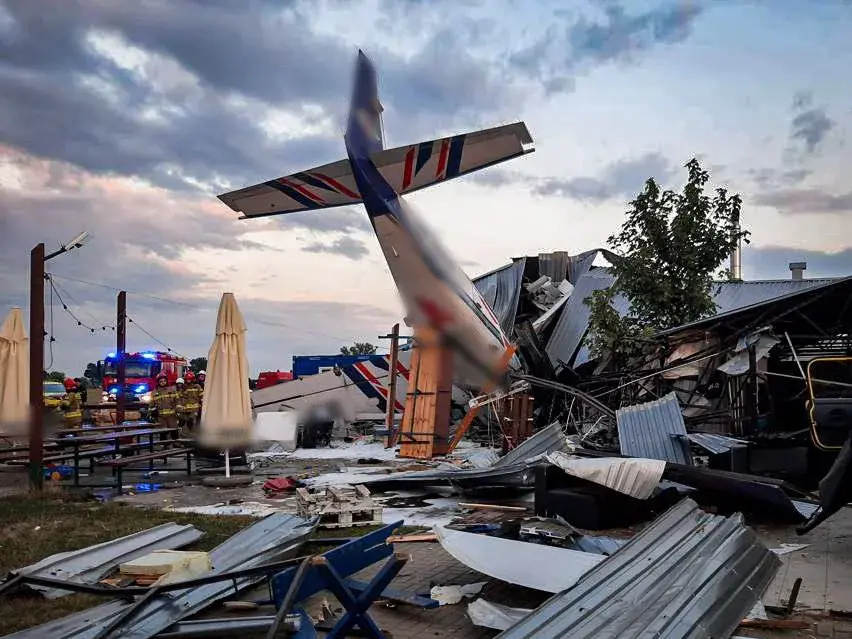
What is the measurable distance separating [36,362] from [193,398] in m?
6.21

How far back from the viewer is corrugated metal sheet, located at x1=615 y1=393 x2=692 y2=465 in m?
9.05

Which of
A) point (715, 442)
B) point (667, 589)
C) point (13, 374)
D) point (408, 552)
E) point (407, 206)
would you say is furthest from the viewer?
point (407, 206)

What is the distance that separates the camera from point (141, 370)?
2516 cm

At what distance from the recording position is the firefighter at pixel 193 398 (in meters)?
16.0

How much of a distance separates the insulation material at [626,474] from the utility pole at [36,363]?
7995 mm

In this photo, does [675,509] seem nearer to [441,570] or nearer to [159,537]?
[441,570]

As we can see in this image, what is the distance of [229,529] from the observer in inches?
316

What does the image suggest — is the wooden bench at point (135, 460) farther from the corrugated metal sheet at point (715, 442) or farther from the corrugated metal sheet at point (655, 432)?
the corrugated metal sheet at point (715, 442)

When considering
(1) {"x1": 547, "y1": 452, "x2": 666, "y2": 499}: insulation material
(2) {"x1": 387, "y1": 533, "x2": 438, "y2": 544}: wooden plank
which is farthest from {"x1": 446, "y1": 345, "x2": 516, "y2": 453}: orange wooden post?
(2) {"x1": 387, "y1": 533, "x2": 438, "y2": 544}: wooden plank

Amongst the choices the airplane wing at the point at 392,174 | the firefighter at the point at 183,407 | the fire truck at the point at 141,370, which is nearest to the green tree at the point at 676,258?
the airplane wing at the point at 392,174

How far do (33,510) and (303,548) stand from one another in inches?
175

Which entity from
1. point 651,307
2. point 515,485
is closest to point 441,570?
point 515,485

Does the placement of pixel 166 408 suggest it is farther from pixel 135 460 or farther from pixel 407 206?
pixel 407 206

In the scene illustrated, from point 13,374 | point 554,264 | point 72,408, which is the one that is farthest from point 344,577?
point 554,264
